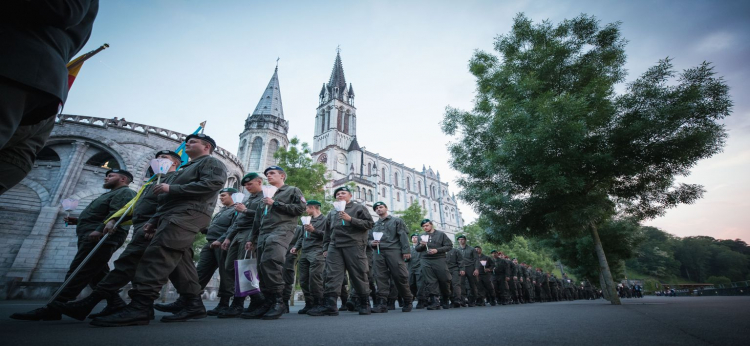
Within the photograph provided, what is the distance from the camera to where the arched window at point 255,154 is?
3519 cm

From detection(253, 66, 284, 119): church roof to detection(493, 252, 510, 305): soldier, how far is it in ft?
109

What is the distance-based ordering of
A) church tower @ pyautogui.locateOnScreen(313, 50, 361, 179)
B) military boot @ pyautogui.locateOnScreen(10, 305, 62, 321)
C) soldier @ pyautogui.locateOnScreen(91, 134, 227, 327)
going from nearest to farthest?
soldier @ pyautogui.locateOnScreen(91, 134, 227, 327) < military boot @ pyautogui.locateOnScreen(10, 305, 62, 321) < church tower @ pyautogui.locateOnScreen(313, 50, 361, 179)

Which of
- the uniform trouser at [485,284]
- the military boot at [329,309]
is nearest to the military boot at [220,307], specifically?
the military boot at [329,309]

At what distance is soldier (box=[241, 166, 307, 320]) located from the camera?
4332mm

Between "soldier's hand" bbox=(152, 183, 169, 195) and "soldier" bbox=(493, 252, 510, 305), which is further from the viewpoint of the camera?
"soldier" bbox=(493, 252, 510, 305)

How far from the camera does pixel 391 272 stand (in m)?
6.66

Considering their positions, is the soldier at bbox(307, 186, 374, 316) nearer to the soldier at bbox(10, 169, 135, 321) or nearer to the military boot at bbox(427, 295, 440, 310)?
the military boot at bbox(427, 295, 440, 310)

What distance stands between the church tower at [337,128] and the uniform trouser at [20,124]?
4926 cm

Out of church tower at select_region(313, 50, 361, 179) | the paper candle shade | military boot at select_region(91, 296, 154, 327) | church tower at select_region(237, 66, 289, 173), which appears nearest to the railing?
church tower at select_region(237, 66, 289, 173)

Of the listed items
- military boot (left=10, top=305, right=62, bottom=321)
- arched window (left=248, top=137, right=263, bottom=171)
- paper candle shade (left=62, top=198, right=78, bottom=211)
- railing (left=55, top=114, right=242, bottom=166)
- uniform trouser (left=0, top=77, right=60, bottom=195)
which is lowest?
military boot (left=10, top=305, right=62, bottom=321)

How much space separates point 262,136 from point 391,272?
33280 millimetres

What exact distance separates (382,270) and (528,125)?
238 inches

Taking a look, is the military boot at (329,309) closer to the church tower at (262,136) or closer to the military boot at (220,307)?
the military boot at (220,307)

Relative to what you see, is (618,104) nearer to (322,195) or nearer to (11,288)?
(322,195)
